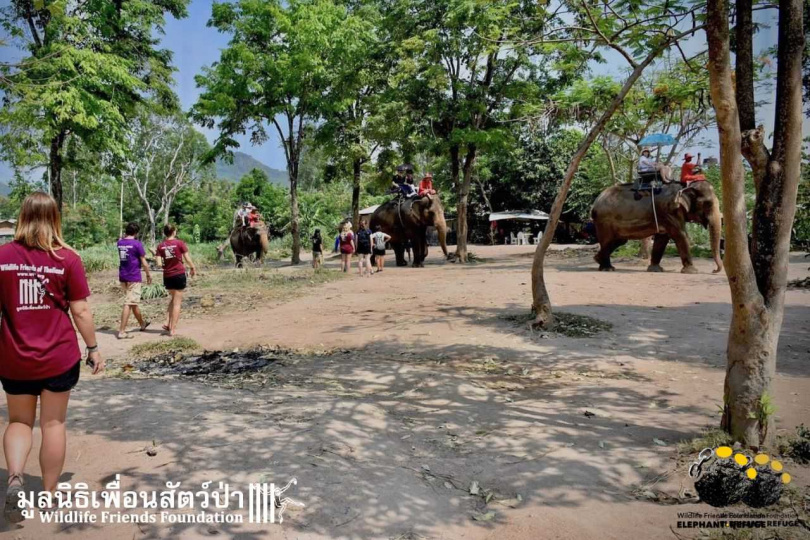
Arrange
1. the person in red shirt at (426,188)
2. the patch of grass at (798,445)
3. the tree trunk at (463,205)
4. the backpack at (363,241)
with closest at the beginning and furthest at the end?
the patch of grass at (798,445), the backpack at (363,241), the person in red shirt at (426,188), the tree trunk at (463,205)

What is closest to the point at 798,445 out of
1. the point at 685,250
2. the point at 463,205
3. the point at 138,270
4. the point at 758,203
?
the point at 758,203

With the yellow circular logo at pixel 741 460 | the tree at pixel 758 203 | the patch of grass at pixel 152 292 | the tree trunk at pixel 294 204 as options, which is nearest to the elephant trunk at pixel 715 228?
the tree at pixel 758 203

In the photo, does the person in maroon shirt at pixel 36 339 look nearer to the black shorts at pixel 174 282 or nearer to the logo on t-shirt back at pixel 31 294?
the logo on t-shirt back at pixel 31 294

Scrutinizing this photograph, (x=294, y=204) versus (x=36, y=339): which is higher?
(x=294, y=204)

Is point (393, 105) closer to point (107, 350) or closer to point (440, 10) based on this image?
point (440, 10)

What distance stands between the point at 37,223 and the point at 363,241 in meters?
13.4

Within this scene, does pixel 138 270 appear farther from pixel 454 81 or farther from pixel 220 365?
pixel 454 81

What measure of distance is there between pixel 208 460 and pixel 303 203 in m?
33.0

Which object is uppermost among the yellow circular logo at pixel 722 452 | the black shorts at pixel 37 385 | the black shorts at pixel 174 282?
the black shorts at pixel 174 282

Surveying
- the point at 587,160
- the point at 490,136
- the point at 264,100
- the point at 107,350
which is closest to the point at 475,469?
the point at 107,350

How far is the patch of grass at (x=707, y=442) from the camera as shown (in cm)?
390

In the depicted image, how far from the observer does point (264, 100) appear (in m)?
20.9

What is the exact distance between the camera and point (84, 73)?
15.2 meters

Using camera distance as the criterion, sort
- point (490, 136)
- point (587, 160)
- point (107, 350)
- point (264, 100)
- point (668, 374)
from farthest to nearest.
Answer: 1. point (587, 160)
2. point (264, 100)
3. point (490, 136)
4. point (107, 350)
5. point (668, 374)
